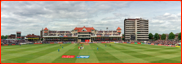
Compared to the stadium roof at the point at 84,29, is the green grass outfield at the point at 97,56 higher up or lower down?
lower down

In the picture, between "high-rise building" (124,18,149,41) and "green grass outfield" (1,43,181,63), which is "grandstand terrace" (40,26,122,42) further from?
"green grass outfield" (1,43,181,63)

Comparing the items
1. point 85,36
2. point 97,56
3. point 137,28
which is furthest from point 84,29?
point 97,56

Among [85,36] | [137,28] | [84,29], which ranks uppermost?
[137,28]

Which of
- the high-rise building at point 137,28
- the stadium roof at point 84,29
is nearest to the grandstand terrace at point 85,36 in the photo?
the stadium roof at point 84,29

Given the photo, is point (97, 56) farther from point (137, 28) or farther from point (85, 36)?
point (137, 28)

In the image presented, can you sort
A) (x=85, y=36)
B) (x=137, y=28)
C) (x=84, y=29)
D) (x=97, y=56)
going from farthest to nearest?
(x=137, y=28) → (x=84, y=29) → (x=85, y=36) → (x=97, y=56)

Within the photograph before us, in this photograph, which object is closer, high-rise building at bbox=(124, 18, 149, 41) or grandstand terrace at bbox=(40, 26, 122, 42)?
grandstand terrace at bbox=(40, 26, 122, 42)

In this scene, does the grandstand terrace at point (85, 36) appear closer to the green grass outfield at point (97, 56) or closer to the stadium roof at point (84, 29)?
the stadium roof at point (84, 29)

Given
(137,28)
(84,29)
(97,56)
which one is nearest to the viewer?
(97,56)

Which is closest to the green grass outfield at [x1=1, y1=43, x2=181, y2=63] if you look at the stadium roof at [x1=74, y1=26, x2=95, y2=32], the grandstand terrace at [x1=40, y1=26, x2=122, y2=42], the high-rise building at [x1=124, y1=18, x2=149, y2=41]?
the grandstand terrace at [x1=40, y1=26, x2=122, y2=42]

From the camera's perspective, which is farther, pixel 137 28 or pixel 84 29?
pixel 137 28

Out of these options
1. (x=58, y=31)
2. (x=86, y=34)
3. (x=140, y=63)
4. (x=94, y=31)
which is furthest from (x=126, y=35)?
(x=140, y=63)
